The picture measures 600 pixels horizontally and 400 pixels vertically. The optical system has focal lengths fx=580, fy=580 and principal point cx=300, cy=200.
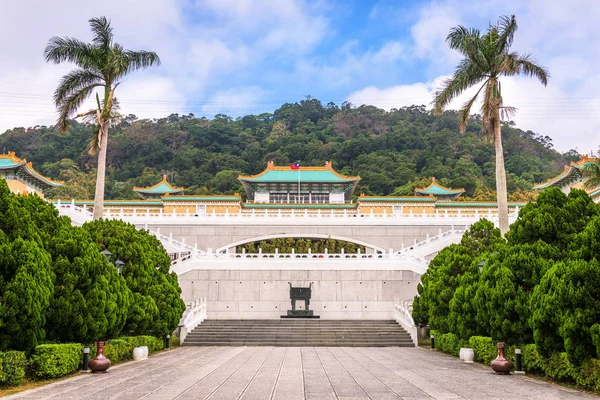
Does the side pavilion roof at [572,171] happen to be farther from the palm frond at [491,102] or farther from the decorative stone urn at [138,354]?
the decorative stone urn at [138,354]

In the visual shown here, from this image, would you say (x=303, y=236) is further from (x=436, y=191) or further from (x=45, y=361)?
(x=45, y=361)

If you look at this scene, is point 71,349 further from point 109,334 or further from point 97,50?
point 97,50

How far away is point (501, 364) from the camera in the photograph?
36.7 ft

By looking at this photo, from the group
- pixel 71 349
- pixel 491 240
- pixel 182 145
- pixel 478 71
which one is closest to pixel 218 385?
pixel 71 349

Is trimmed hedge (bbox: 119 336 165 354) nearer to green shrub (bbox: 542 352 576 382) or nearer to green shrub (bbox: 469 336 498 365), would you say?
green shrub (bbox: 469 336 498 365)

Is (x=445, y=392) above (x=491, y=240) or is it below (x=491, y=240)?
below

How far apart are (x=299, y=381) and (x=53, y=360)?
4395mm

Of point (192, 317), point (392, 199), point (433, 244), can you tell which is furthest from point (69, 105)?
point (392, 199)

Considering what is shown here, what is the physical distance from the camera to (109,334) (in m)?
13.1

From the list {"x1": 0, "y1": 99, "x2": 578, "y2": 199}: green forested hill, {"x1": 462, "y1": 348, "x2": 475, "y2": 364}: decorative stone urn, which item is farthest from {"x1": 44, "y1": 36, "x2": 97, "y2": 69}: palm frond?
{"x1": 0, "y1": 99, "x2": 578, "y2": 199}: green forested hill

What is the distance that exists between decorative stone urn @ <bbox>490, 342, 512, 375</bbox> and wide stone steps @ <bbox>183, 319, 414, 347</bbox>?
28.5ft

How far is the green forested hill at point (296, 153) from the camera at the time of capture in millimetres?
66750

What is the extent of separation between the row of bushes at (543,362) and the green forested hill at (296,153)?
4262cm

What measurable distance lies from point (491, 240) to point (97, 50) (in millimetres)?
15273
